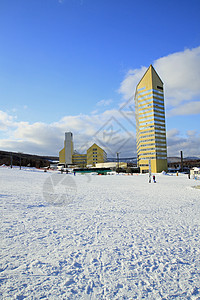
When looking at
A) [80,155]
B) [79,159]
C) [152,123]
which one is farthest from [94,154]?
[152,123]

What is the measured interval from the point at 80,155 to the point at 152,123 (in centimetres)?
5940

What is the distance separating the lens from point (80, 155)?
4899 inches

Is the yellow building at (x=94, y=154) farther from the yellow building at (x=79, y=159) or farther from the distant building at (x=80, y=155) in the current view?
the yellow building at (x=79, y=159)

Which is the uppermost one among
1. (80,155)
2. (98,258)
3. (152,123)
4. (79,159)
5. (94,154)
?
(152,123)

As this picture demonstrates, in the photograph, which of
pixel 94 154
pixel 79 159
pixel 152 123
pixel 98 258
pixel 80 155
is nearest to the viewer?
pixel 98 258

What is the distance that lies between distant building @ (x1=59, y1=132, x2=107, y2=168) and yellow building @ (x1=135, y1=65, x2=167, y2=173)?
35.7 m

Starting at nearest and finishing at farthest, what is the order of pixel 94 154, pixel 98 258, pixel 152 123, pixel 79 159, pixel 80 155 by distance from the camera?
pixel 98 258 < pixel 152 123 < pixel 94 154 < pixel 80 155 < pixel 79 159

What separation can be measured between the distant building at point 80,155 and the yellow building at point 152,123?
35.7 m

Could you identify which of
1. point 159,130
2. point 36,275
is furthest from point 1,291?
point 159,130

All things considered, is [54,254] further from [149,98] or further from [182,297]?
[149,98]

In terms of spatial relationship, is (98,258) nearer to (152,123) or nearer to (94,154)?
(152,123)

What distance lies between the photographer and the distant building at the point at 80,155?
346 feet

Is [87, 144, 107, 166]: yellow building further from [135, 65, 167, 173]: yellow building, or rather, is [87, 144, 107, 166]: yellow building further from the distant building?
[135, 65, 167, 173]: yellow building

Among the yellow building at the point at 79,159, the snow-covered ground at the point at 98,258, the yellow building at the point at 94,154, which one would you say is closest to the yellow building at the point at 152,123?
the yellow building at the point at 94,154
